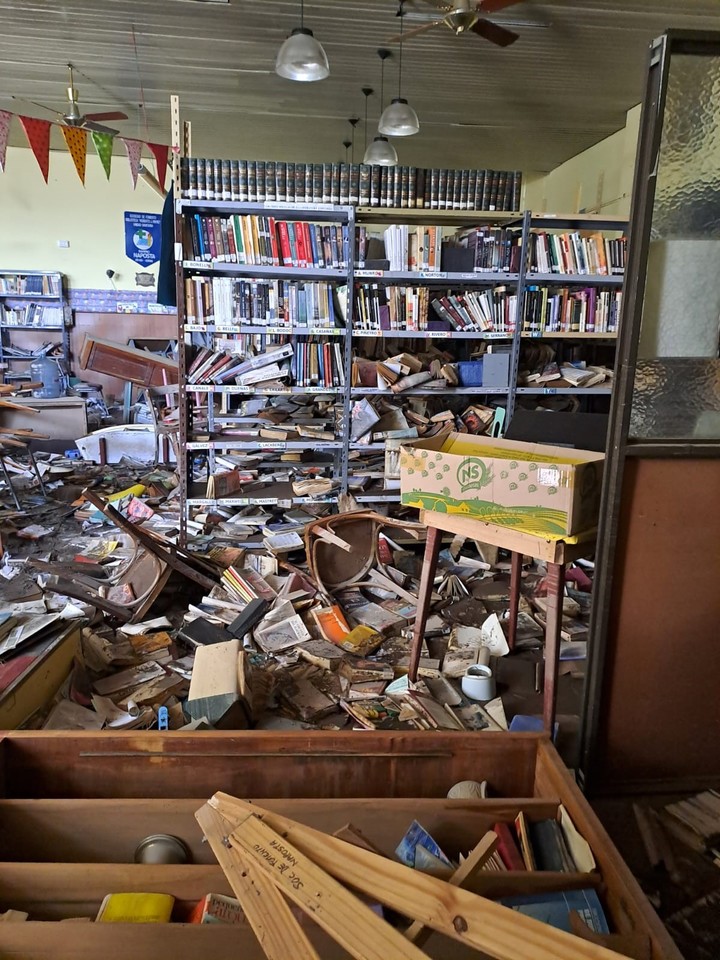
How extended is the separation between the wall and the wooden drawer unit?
19.3 ft

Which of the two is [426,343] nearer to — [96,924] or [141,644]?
[141,644]

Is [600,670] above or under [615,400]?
under

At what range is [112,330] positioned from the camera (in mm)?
9414

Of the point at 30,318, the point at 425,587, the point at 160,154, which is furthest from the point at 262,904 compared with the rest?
the point at 30,318

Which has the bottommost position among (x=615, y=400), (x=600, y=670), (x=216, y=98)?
(x=600, y=670)

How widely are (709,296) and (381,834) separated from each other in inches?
61.6

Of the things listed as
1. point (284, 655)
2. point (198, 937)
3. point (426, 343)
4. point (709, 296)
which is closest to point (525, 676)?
point (284, 655)

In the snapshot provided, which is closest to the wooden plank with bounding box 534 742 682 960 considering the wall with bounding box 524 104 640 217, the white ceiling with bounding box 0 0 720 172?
the white ceiling with bounding box 0 0 720 172

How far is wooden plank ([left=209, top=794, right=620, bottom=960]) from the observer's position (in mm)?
889

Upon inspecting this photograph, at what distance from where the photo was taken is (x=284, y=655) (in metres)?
2.76

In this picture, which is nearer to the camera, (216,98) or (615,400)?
(615,400)

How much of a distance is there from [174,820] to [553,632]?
122cm

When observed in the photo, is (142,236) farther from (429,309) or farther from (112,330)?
(429,309)

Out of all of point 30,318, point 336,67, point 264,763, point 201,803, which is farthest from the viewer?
point 30,318
